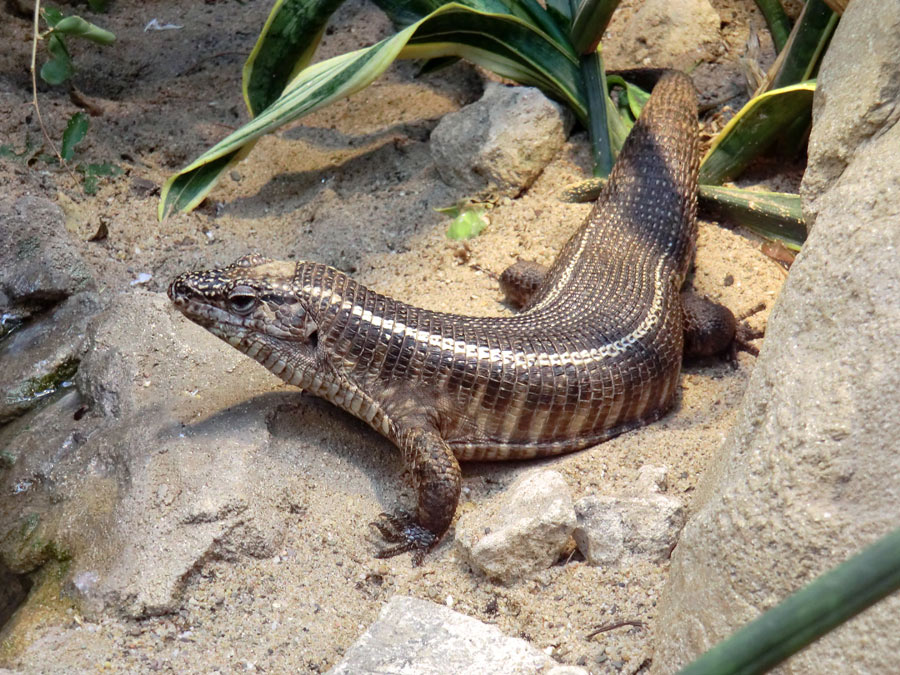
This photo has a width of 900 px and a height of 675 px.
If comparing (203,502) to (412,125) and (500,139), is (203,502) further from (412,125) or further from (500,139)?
(412,125)

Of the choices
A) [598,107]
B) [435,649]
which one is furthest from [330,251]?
[435,649]

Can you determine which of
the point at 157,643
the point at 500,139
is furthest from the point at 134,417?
the point at 500,139

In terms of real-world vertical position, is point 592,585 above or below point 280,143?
above

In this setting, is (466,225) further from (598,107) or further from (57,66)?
(57,66)

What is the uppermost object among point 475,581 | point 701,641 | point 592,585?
point 701,641

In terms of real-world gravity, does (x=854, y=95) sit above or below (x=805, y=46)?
above
